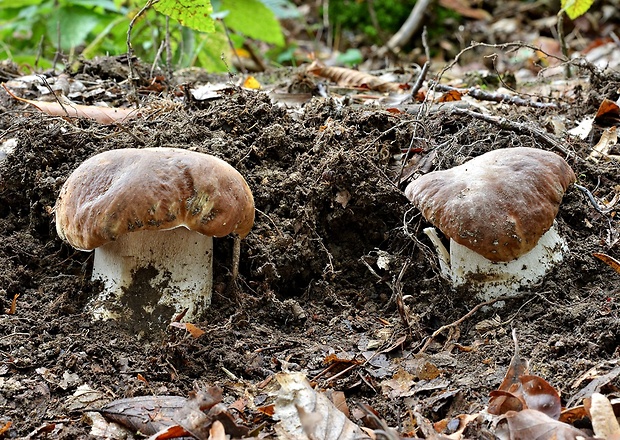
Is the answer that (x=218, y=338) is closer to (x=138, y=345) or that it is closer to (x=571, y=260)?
(x=138, y=345)

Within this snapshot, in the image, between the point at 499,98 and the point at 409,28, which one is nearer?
the point at 499,98

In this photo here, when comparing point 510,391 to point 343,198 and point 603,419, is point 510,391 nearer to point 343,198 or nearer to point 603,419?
point 603,419

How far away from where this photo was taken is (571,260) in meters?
3.34

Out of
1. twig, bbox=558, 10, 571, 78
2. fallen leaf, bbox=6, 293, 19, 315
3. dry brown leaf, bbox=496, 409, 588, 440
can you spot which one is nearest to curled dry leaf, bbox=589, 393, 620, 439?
dry brown leaf, bbox=496, 409, 588, 440

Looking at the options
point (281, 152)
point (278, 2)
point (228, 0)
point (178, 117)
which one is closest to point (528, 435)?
point (281, 152)

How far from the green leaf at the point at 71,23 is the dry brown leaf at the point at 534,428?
18.5 feet

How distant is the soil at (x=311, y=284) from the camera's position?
2.73 m

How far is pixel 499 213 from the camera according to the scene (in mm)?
2924

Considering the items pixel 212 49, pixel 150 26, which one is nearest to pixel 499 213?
pixel 212 49

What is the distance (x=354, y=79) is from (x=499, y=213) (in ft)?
9.80

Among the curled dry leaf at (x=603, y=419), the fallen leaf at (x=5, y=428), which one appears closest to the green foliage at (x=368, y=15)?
the curled dry leaf at (x=603, y=419)

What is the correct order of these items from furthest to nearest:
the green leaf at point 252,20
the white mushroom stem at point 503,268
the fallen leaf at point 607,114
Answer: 1. the green leaf at point 252,20
2. the fallen leaf at point 607,114
3. the white mushroom stem at point 503,268

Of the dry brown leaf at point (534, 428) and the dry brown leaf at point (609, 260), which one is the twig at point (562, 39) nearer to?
the dry brown leaf at point (609, 260)

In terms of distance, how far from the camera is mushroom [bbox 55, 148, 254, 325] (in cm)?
283
